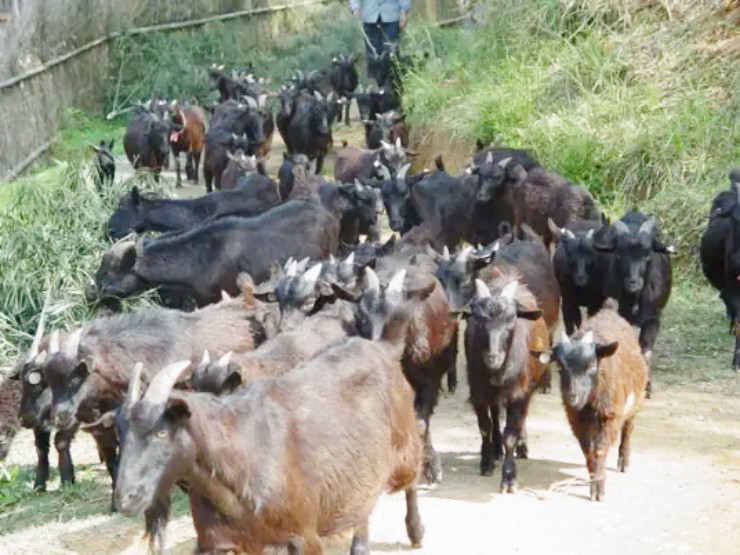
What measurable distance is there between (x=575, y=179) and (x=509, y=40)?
15.0ft

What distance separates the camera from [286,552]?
5.88 m

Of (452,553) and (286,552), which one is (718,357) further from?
(286,552)

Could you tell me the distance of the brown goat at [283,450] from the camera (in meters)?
5.30

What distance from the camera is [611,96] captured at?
16703 millimetres

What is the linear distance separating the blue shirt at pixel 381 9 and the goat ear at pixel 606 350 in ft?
51.2

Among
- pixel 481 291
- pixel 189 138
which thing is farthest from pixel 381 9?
pixel 481 291

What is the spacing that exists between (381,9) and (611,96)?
770 centimetres

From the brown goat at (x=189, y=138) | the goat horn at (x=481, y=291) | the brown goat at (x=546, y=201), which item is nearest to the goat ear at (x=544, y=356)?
the goat horn at (x=481, y=291)

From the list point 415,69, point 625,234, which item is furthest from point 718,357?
point 415,69

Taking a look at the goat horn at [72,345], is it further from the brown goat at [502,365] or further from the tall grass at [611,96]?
the tall grass at [611,96]

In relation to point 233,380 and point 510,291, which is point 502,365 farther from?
point 233,380

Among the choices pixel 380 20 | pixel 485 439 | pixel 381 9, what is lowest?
pixel 485 439

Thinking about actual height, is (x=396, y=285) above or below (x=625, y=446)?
above

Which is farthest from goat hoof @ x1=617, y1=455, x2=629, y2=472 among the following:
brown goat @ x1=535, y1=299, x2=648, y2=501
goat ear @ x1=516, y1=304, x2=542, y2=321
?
goat ear @ x1=516, y1=304, x2=542, y2=321
